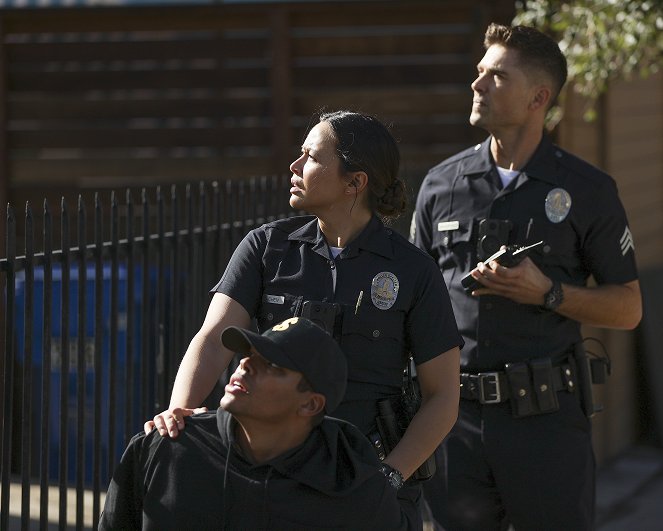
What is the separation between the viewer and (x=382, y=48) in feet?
29.0

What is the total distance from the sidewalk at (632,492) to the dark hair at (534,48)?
379 centimetres

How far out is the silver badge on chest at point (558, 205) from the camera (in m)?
4.42

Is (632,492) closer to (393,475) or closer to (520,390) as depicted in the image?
(520,390)

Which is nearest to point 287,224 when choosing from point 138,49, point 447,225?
point 447,225

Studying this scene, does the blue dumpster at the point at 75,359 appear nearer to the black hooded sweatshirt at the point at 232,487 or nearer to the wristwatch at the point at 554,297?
the wristwatch at the point at 554,297

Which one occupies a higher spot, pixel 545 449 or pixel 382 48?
pixel 382 48

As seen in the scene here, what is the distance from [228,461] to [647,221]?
25.1ft

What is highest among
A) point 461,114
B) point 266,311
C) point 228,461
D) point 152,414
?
point 461,114

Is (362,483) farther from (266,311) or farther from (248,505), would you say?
(266,311)

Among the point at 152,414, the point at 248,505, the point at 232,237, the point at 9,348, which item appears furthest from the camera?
the point at 232,237

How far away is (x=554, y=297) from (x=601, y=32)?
2.89 metres

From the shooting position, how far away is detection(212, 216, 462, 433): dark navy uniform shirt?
3.39m

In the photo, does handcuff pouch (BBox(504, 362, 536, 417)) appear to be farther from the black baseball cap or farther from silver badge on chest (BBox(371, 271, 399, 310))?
the black baseball cap

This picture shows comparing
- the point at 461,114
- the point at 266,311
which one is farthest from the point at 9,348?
the point at 461,114
